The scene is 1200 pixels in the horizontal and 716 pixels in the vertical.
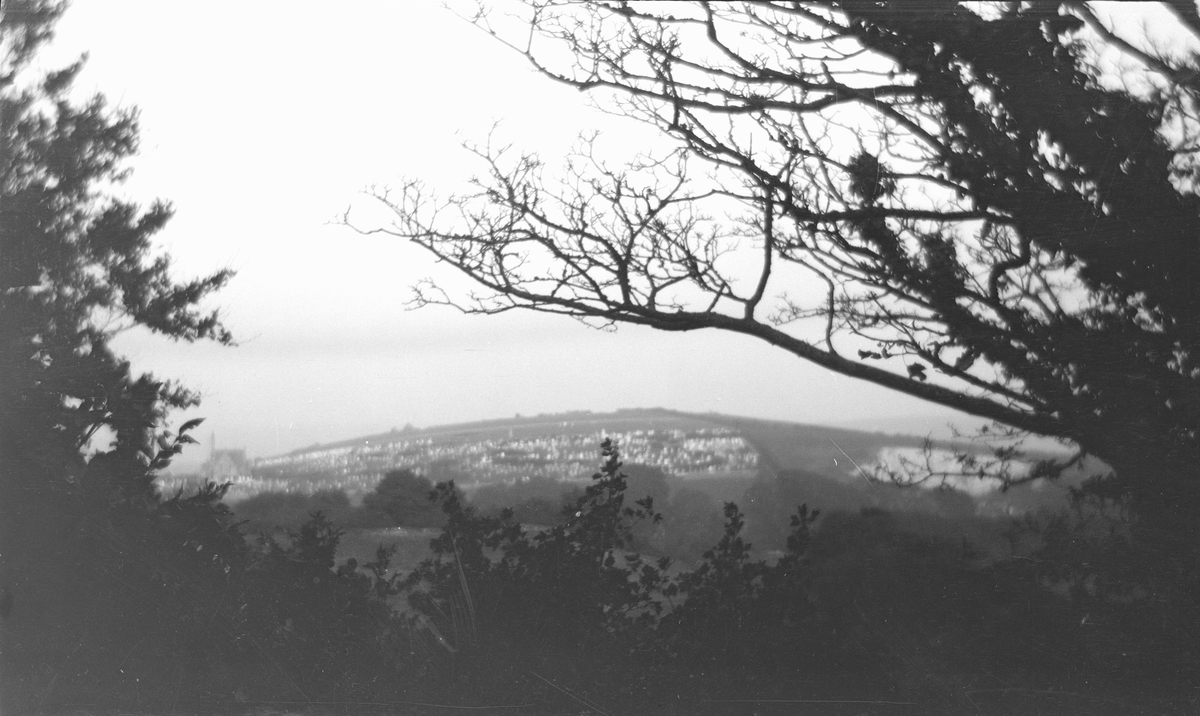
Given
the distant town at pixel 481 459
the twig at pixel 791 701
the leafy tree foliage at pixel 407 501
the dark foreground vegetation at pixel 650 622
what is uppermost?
the distant town at pixel 481 459

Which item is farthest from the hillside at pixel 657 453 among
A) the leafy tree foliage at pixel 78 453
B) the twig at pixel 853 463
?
the leafy tree foliage at pixel 78 453

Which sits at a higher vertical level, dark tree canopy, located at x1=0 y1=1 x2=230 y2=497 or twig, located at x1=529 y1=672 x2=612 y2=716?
dark tree canopy, located at x1=0 y1=1 x2=230 y2=497

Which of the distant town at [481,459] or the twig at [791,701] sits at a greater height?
the distant town at [481,459]

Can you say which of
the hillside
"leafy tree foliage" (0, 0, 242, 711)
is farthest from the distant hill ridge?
"leafy tree foliage" (0, 0, 242, 711)

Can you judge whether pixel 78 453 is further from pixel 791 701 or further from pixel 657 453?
pixel 791 701

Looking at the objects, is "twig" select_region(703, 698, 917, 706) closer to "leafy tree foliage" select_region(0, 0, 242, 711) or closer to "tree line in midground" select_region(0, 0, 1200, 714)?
"tree line in midground" select_region(0, 0, 1200, 714)

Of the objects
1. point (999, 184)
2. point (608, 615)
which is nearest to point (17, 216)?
point (608, 615)

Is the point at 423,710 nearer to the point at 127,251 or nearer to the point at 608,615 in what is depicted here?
the point at 608,615

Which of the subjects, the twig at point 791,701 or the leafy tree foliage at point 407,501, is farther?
the leafy tree foliage at point 407,501

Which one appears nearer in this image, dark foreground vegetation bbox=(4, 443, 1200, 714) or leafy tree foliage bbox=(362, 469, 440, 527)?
dark foreground vegetation bbox=(4, 443, 1200, 714)

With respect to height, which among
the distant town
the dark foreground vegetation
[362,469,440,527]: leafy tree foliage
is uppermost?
the distant town

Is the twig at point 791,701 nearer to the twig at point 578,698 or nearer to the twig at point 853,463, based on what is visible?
the twig at point 578,698
